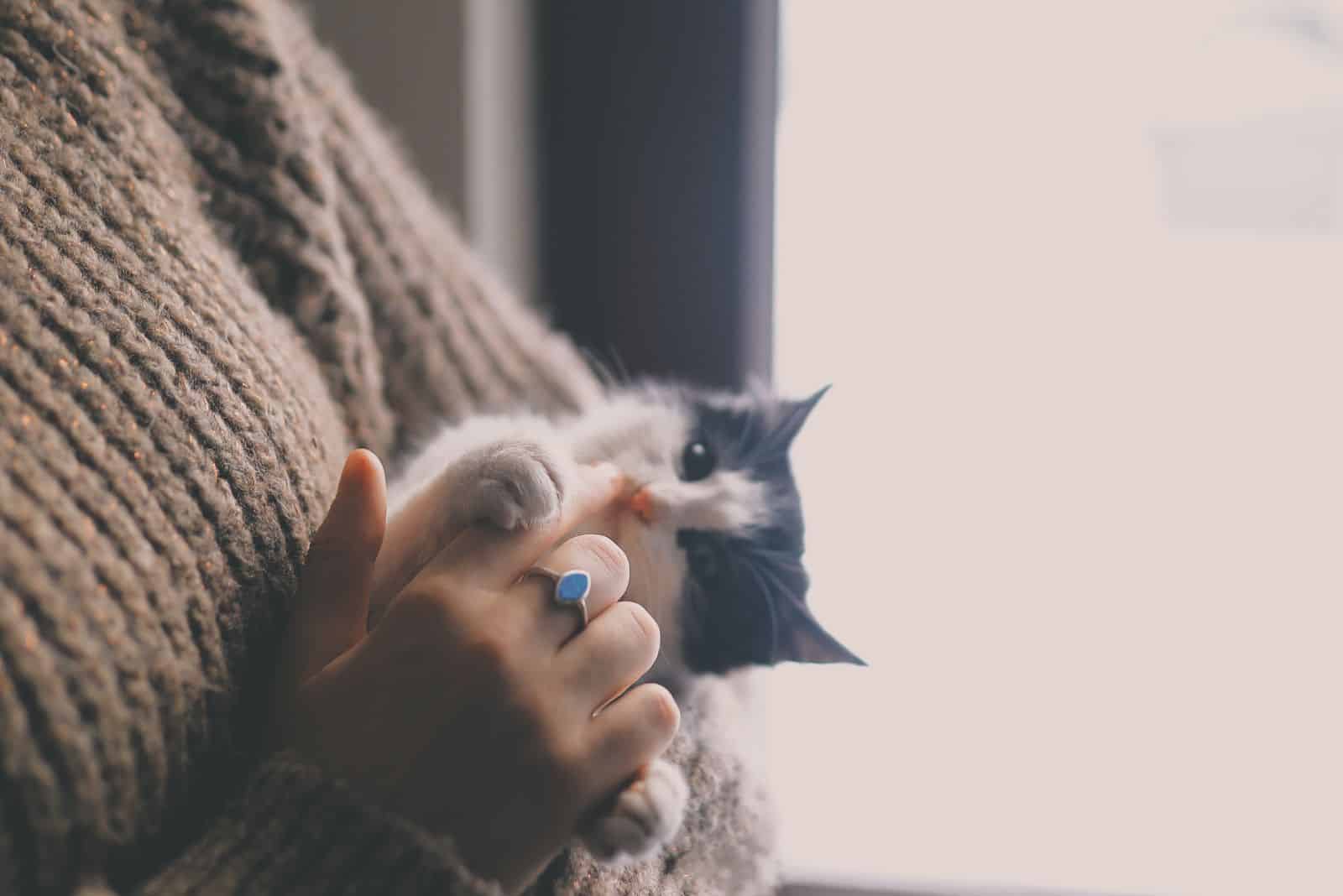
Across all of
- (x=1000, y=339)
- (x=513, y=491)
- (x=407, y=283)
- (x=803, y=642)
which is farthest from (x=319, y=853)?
(x=1000, y=339)

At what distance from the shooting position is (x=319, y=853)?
0.45 meters

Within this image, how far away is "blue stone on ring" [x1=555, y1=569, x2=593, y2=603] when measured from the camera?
0.52 metres

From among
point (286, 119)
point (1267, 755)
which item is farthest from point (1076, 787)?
point (286, 119)

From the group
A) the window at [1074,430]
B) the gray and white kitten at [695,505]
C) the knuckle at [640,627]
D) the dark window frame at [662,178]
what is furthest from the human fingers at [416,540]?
the dark window frame at [662,178]

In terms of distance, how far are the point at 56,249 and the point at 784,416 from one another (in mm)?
511

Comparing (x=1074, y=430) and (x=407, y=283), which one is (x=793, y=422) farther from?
(x=1074, y=430)

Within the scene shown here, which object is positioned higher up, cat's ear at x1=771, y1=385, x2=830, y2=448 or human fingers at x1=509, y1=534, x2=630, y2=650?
human fingers at x1=509, y1=534, x2=630, y2=650

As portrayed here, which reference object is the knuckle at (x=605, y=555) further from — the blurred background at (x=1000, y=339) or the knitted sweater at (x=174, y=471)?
the blurred background at (x=1000, y=339)

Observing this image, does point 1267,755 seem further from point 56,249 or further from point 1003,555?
point 56,249

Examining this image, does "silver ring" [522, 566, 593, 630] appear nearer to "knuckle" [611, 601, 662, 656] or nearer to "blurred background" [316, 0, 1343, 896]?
"knuckle" [611, 601, 662, 656]

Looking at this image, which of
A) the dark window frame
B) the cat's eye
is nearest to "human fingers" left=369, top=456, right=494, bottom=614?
the cat's eye

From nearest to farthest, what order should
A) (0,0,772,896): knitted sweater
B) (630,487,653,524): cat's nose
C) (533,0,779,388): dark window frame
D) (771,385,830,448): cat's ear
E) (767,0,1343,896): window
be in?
1. (0,0,772,896): knitted sweater
2. (630,487,653,524): cat's nose
3. (771,385,830,448): cat's ear
4. (767,0,1343,896): window
5. (533,0,779,388): dark window frame

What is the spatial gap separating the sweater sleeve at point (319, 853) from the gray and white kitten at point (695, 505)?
18 centimetres

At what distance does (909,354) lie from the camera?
1.19 metres
